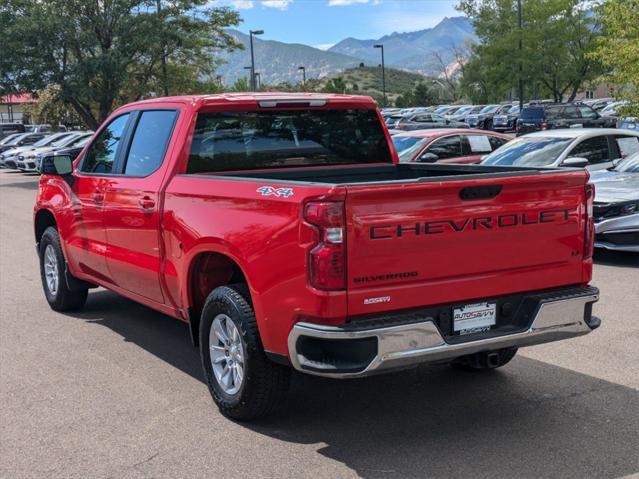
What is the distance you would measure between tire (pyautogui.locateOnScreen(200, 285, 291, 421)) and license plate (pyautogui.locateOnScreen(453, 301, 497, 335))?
3.46ft

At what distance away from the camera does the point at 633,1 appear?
16.7m

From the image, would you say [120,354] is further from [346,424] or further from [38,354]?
[346,424]

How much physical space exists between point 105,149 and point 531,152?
764 centimetres

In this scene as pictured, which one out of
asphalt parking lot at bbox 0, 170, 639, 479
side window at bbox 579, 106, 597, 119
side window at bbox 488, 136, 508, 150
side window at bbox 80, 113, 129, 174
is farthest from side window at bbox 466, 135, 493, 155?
side window at bbox 579, 106, 597, 119

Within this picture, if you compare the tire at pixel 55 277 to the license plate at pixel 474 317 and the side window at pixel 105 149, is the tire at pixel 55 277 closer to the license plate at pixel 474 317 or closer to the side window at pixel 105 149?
the side window at pixel 105 149

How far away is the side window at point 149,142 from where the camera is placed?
586cm

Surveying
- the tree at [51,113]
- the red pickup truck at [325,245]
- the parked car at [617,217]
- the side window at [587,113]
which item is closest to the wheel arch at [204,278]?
the red pickup truck at [325,245]

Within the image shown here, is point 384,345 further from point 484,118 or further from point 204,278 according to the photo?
point 484,118

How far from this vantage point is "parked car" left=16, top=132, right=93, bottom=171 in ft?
94.6

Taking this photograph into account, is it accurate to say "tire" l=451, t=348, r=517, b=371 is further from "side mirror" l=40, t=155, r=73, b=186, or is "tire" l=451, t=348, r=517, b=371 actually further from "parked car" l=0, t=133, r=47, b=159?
"parked car" l=0, t=133, r=47, b=159

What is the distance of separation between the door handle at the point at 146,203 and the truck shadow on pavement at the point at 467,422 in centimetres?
127

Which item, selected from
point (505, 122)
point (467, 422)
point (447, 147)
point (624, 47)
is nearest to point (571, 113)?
point (505, 122)

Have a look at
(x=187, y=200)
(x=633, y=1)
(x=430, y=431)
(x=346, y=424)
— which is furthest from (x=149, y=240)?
(x=633, y=1)

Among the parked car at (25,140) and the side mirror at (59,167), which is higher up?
the side mirror at (59,167)
